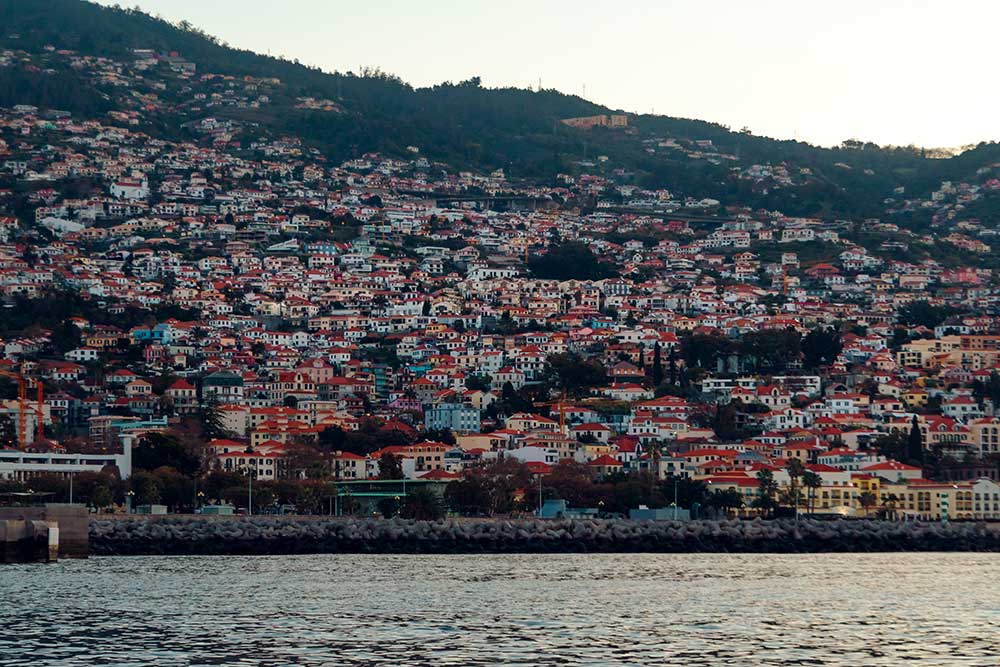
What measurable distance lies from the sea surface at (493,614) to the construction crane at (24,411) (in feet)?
115

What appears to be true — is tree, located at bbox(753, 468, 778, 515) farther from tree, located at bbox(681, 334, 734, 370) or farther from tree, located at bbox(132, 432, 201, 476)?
tree, located at bbox(681, 334, 734, 370)

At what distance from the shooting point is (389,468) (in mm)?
69875

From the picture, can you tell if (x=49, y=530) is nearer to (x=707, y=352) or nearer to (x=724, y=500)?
(x=724, y=500)

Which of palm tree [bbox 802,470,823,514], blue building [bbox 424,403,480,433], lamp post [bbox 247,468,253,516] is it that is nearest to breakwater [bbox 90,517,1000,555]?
lamp post [bbox 247,468,253,516]

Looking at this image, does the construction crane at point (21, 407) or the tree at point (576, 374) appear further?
the tree at point (576, 374)

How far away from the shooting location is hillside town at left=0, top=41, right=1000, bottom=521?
70.2m

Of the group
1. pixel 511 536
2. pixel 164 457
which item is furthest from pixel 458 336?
pixel 511 536

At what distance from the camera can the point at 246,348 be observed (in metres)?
103

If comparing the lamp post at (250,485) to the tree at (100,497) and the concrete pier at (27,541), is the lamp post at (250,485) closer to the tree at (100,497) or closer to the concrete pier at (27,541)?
the tree at (100,497)

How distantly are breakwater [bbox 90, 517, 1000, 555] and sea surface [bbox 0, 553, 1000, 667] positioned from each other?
473cm

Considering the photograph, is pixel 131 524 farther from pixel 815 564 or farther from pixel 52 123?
pixel 52 123

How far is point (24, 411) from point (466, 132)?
104192 millimetres

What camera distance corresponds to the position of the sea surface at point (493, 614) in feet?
83.1

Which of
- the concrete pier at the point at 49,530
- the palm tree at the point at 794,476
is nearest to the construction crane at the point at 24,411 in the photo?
the concrete pier at the point at 49,530
